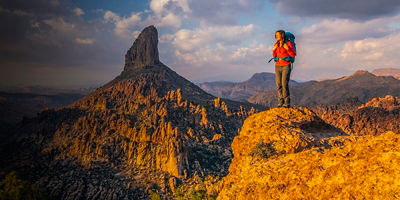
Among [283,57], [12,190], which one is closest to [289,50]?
[283,57]

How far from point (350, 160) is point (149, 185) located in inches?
2573

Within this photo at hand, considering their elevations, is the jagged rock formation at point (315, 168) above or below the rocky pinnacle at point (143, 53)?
below

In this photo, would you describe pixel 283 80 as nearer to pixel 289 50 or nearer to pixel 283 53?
pixel 283 53

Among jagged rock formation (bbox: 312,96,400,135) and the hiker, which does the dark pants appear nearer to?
the hiker

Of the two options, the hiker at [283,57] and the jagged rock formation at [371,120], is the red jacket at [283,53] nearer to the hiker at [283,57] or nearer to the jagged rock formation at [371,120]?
the hiker at [283,57]

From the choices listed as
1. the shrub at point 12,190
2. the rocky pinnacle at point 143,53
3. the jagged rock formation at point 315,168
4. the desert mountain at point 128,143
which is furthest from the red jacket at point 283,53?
the rocky pinnacle at point 143,53

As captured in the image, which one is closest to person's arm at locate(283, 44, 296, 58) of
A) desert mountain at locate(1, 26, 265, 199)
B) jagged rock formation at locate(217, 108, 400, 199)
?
jagged rock formation at locate(217, 108, 400, 199)

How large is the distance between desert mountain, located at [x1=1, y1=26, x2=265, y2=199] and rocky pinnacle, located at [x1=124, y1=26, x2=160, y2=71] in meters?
23.6

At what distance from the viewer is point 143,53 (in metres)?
180

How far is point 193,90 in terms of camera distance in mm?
158000

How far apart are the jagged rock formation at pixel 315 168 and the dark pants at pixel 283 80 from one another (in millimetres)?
1959

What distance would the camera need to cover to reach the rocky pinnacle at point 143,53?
178 meters

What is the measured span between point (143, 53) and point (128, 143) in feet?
339

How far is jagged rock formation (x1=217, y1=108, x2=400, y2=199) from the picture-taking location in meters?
5.31
